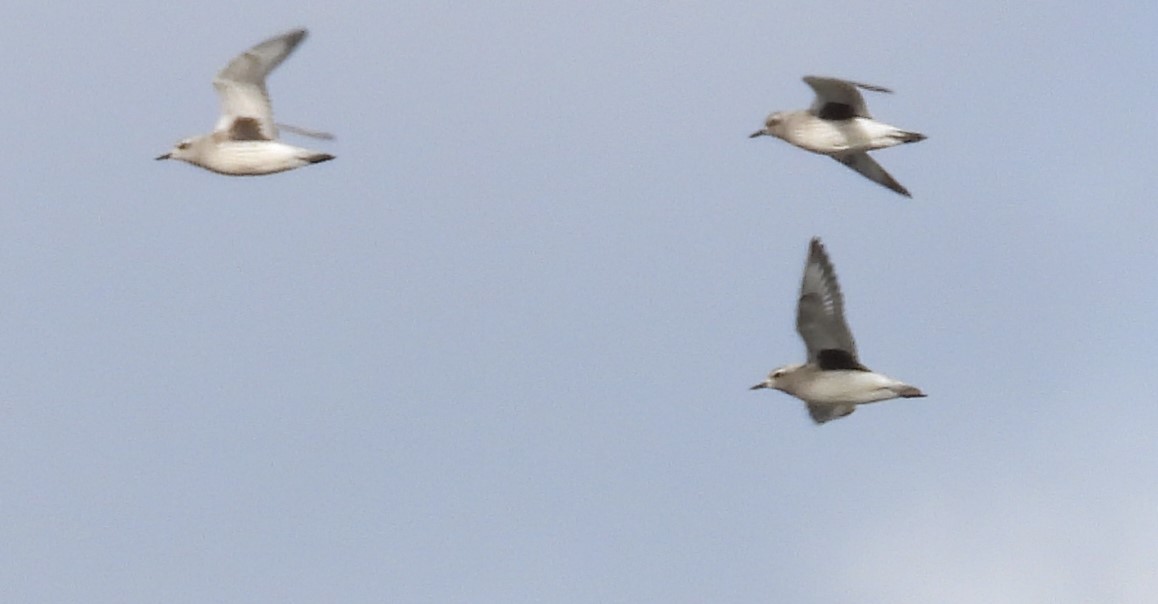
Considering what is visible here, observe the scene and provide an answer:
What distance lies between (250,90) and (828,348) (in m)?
7.15

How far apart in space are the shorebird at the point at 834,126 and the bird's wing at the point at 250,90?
5569 millimetres

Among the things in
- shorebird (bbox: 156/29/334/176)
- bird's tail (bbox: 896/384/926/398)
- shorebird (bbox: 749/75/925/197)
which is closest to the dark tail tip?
bird's tail (bbox: 896/384/926/398)

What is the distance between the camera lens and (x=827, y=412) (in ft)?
75.5

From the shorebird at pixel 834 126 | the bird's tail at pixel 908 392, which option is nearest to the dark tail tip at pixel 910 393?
the bird's tail at pixel 908 392

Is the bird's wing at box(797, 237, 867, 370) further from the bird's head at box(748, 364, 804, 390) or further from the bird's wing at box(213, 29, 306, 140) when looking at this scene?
the bird's wing at box(213, 29, 306, 140)

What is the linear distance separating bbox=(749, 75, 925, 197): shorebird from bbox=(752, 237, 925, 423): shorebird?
1479mm

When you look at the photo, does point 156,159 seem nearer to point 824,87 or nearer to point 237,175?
point 237,175

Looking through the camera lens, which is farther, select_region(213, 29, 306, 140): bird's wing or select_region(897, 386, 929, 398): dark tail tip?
select_region(213, 29, 306, 140): bird's wing

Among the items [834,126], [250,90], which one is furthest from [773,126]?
[250,90]

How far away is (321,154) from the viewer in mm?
21797

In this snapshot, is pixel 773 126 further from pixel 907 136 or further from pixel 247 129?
pixel 247 129

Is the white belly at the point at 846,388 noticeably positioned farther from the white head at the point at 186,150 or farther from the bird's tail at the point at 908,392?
the white head at the point at 186,150

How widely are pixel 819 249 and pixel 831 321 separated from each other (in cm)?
80

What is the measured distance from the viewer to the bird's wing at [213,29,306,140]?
76.4 feet
